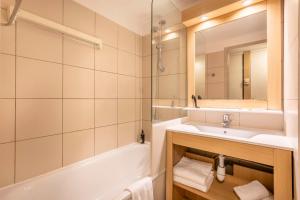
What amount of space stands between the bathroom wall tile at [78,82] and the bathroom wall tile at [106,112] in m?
0.15

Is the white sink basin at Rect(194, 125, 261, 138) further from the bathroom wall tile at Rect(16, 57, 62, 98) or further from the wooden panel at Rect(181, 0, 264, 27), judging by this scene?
the bathroom wall tile at Rect(16, 57, 62, 98)

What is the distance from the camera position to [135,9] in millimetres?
1788

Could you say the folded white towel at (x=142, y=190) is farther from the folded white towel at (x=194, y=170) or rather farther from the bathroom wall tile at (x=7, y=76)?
the bathroom wall tile at (x=7, y=76)

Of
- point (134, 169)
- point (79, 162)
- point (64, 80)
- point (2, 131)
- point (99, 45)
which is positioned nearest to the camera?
point (2, 131)

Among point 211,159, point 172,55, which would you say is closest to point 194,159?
point 211,159

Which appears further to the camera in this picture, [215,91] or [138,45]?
[138,45]

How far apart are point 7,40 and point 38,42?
19 cm

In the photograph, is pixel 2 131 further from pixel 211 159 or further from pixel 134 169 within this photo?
pixel 211 159

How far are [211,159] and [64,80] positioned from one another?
1.55m

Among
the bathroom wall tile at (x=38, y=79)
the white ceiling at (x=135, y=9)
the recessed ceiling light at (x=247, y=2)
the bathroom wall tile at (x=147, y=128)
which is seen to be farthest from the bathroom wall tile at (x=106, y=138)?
the recessed ceiling light at (x=247, y=2)

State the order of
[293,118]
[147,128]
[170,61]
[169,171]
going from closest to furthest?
[293,118]
[169,171]
[170,61]
[147,128]

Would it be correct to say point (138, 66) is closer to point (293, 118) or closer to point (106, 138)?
point (106, 138)

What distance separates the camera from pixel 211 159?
1.42 meters

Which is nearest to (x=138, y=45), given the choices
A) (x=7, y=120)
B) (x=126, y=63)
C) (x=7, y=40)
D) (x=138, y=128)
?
(x=126, y=63)
